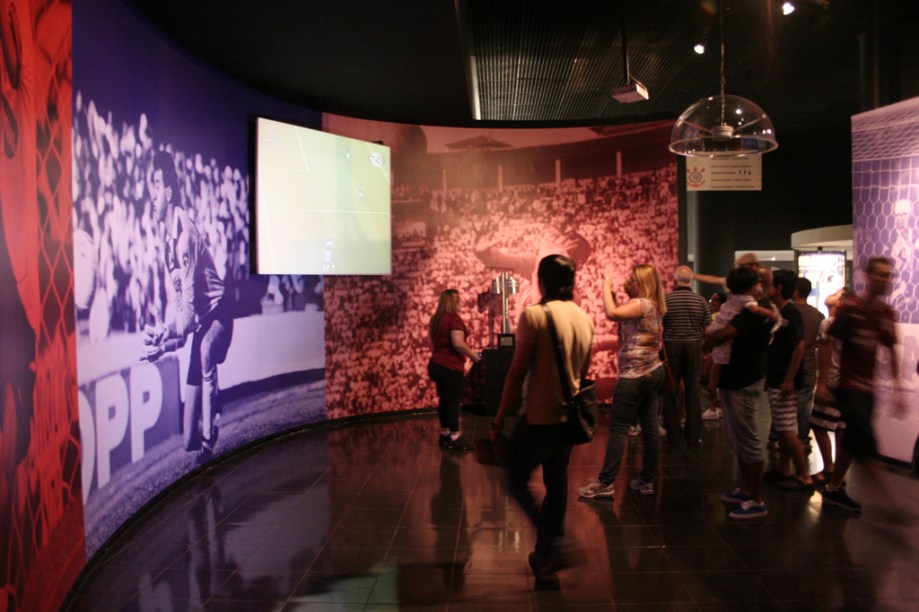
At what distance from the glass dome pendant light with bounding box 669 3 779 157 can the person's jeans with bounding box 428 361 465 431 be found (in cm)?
291

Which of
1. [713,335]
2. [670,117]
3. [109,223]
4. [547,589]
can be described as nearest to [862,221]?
[713,335]

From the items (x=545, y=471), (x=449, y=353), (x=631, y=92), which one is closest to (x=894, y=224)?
(x=631, y=92)

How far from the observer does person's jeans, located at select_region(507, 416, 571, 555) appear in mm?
3291

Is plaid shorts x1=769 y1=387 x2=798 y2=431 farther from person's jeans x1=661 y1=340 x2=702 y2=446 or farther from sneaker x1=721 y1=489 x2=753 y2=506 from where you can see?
person's jeans x1=661 y1=340 x2=702 y2=446

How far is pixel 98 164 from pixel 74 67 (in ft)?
1.78

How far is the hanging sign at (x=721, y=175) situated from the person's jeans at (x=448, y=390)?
3741mm

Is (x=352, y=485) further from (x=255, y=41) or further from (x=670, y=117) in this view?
(x=670, y=117)

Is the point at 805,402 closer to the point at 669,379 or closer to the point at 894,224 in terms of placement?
the point at 669,379

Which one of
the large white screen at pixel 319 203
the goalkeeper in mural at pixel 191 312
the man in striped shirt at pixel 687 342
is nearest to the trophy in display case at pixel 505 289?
the large white screen at pixel 319 203

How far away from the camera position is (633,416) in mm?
4641

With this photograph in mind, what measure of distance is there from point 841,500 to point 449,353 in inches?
128

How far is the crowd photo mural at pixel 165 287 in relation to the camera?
4004mm

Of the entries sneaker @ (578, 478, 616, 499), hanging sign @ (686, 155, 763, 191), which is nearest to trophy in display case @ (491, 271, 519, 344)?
hanging sign @ (686, 155, 763, 191)

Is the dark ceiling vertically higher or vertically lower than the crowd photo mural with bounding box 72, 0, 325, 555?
higher
